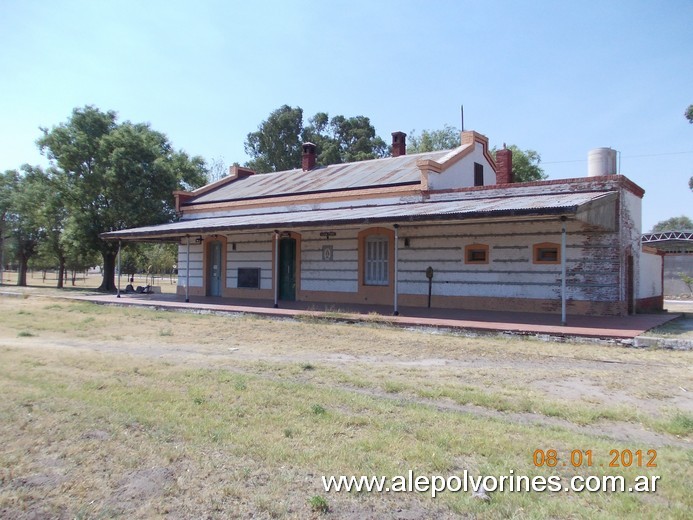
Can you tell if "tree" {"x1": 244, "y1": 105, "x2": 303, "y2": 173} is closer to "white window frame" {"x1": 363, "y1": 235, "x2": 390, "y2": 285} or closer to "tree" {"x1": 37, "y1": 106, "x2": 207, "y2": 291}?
"tree" {"x1": 37, "y1": 106, "x2": 207, "y2": 291}

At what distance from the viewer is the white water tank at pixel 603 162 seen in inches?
615

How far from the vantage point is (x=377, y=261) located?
17844mm

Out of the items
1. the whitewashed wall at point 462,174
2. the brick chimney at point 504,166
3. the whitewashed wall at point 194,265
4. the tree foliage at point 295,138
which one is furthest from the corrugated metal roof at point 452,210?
the tree foliage at point 295,138

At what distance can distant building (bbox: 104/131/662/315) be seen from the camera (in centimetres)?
1366

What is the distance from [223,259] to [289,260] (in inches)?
145

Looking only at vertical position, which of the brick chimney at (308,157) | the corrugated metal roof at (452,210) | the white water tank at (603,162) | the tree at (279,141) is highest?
the tree at (279,141)

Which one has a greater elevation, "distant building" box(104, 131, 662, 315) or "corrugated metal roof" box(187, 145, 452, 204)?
"corrugated metal roof" box(187, 145, 452, 204)

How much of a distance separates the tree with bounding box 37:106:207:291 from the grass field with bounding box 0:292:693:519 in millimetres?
17546

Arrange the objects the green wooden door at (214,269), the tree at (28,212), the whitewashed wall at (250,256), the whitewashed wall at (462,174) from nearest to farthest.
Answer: the whitewashed wall at (462,174) < the whitewashed wall at (250,256) < the green wooden door at (214,269) < the tree at (28,212)

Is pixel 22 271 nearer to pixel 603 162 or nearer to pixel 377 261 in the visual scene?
pixel 377 261

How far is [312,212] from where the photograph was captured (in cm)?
1927

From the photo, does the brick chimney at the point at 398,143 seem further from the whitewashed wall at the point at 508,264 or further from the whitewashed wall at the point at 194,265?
the whitewashed wall at the point at 194,265

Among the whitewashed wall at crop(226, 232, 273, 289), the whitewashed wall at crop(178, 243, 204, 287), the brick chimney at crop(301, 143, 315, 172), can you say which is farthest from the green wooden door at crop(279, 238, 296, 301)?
the brick chimney at crop(301, 143, 315, 172)

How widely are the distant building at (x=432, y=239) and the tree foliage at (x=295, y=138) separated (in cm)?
2851
